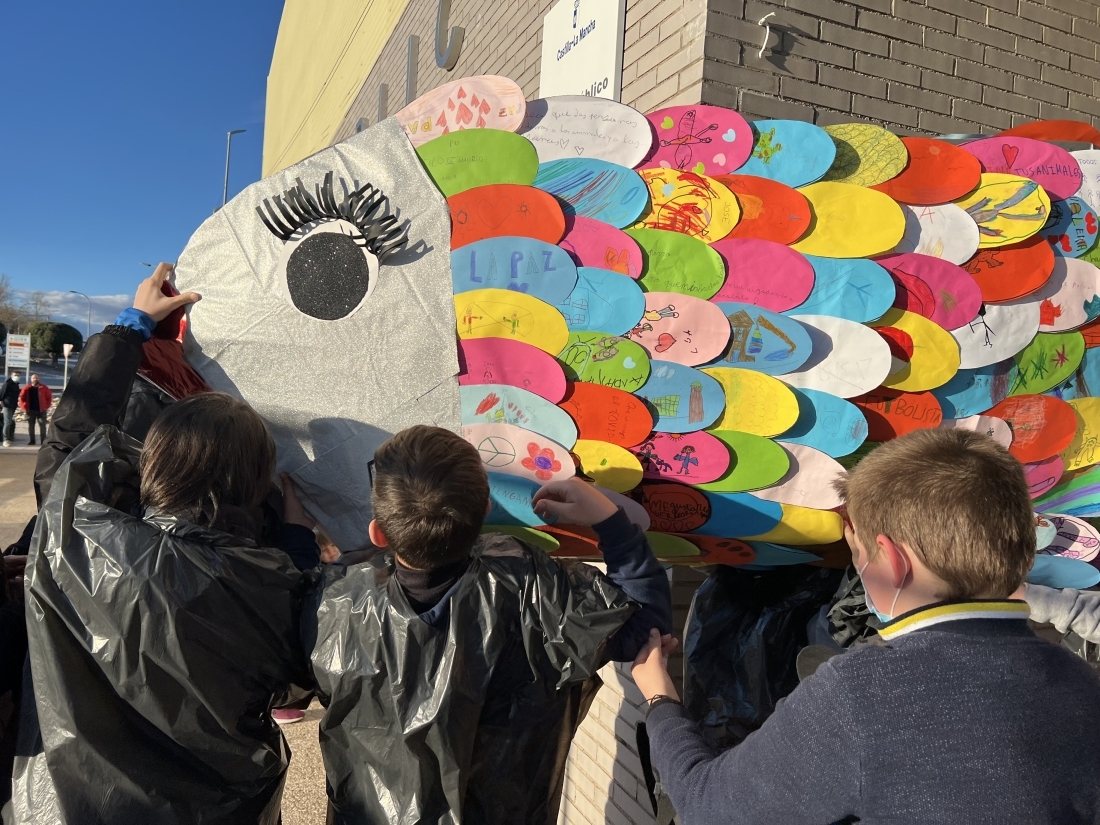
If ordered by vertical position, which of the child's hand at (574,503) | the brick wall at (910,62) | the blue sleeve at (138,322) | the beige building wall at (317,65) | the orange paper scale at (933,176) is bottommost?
the child's hand at (574,503)

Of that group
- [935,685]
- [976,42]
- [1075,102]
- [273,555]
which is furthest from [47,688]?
[1075,102]

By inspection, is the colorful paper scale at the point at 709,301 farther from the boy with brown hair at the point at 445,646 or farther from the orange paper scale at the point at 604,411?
the boy with brown hair at the point at 445,646

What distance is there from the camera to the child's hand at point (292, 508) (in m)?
1.82

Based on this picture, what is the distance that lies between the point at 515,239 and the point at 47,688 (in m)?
1.29

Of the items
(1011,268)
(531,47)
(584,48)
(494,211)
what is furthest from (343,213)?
(531,47)

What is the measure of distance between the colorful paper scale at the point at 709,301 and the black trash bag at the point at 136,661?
0.64m

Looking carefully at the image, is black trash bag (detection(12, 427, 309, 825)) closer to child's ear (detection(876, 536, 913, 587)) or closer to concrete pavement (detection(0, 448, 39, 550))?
child's ear (detection(876, 536, 913, 587))

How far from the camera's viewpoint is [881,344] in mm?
1771

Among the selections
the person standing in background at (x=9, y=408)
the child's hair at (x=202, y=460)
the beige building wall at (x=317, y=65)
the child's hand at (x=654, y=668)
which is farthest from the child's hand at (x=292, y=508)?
the person standing in background at (x=9, y=408)

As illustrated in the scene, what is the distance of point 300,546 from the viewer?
1764 mm

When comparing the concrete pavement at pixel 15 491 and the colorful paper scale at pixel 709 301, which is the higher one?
the colorful paper scale at pixel 709 301

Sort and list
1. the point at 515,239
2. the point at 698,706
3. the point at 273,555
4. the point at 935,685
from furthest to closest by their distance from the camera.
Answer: the point at 698,706
the point at 515,239
the point at 273,555
the point at 935,685

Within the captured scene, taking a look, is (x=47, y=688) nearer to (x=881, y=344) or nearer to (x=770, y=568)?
(x=770, y=568)

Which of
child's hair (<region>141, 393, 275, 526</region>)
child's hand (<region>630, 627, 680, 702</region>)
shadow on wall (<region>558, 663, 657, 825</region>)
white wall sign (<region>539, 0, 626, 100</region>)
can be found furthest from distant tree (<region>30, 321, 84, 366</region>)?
child's hand (<region>630, 627, 680, 702</region>)
